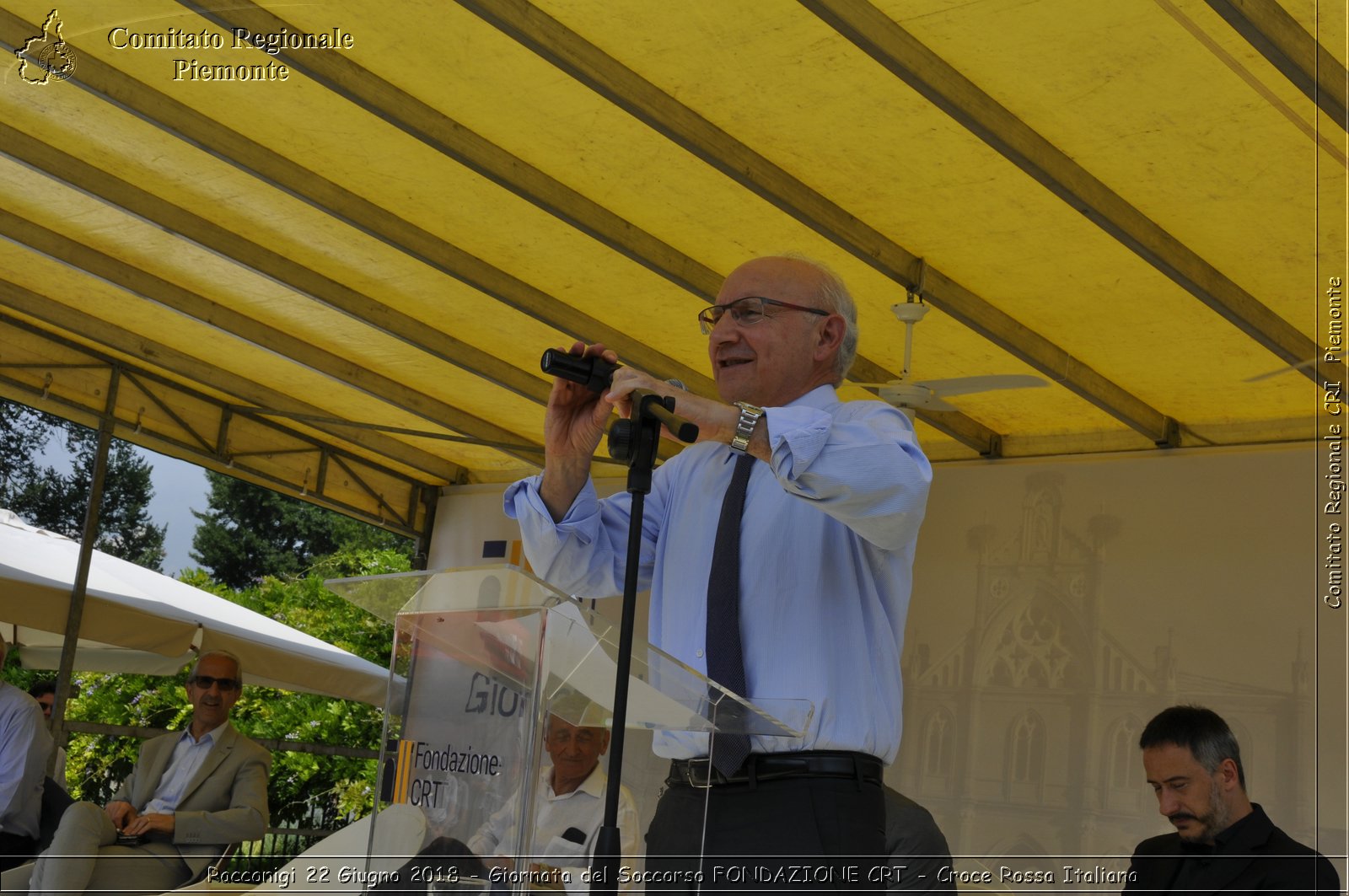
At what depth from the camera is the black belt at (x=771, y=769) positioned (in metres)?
1.70

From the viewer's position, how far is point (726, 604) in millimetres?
1863

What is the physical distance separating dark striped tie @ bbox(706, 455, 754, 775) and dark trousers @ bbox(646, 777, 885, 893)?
0.56 feet

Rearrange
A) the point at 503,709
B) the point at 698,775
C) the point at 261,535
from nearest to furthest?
1. the point at 503,709
2. the point at 698,775
3. the point at 261,535

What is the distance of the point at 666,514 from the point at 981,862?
716 cm

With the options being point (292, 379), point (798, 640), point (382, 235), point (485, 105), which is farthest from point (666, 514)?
point (292, 379)

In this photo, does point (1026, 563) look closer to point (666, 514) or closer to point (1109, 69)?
point (1109, 69)

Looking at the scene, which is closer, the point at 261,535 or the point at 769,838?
the point at 769,838

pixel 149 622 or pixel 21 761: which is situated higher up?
pixel 149 622

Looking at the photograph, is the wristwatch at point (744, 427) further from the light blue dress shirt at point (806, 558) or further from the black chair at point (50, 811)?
the black chair at point (50, 811)

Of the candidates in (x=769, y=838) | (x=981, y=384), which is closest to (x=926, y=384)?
(x=981, y=384)

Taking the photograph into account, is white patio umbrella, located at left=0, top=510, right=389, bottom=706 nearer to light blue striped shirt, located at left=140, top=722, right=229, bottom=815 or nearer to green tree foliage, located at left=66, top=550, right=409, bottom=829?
light blue striped shirt, located at left=140, top=722, right=229, bottom=815

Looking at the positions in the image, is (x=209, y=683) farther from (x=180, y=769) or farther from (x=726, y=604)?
(x=726, y=604)

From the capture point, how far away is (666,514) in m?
2.19

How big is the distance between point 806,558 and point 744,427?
0.91 ft
